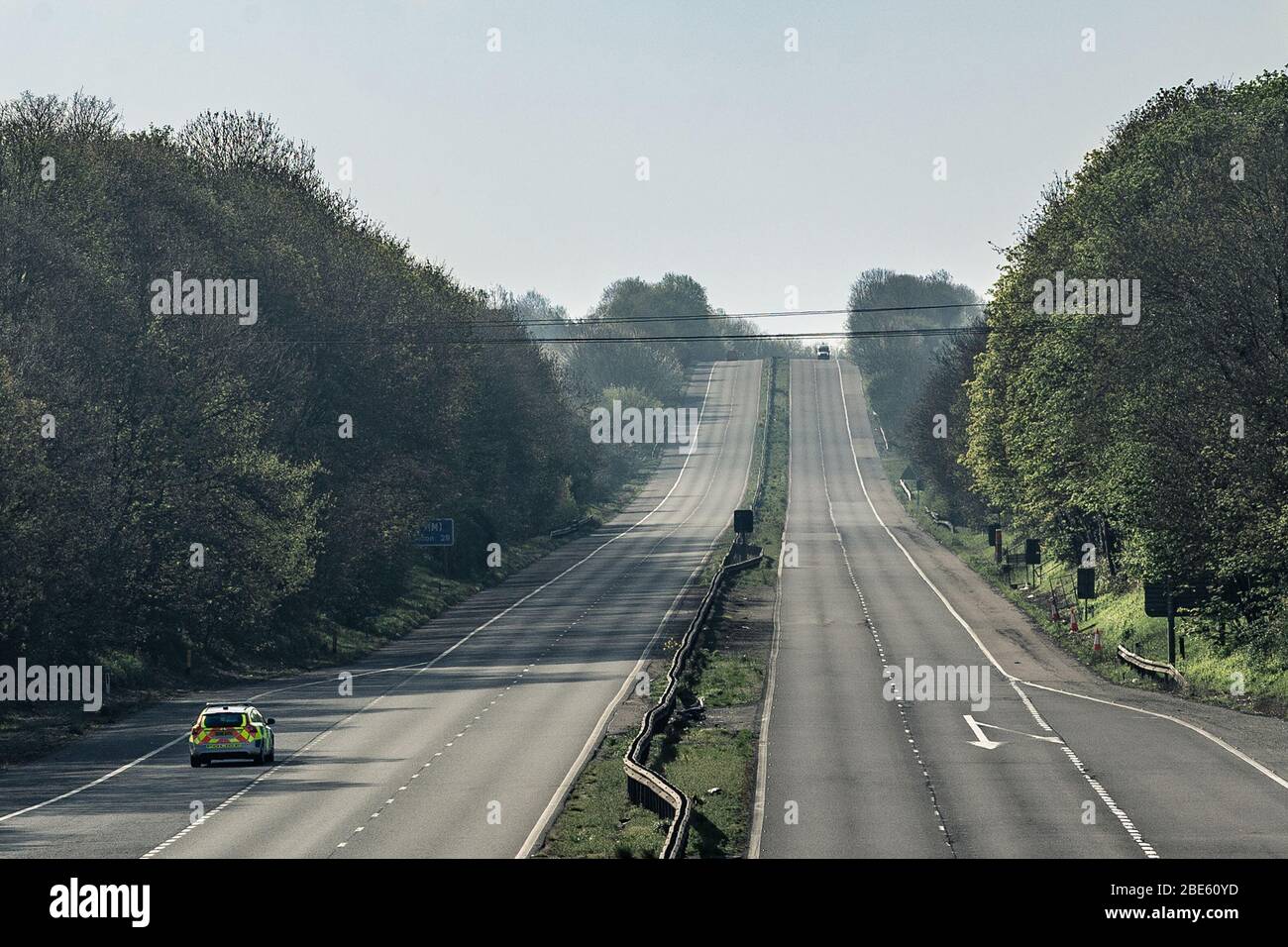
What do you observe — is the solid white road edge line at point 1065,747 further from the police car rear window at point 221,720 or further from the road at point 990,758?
the police car rear window at point 221,720

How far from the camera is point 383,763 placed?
38281 mm

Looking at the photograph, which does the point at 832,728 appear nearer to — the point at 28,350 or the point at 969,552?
the point at 28,350

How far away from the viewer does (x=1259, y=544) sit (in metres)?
46.9

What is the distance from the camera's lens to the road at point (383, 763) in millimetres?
28109

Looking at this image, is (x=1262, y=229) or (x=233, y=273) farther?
(x=233, y=273)

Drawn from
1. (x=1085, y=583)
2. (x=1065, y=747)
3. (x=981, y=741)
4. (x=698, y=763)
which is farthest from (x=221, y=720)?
(x=1085, y=583)

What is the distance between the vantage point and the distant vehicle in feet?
124

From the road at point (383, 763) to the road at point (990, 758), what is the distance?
5.26 meters

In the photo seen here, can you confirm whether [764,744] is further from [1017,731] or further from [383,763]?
[383,763]

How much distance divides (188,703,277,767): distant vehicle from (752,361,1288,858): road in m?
11.6

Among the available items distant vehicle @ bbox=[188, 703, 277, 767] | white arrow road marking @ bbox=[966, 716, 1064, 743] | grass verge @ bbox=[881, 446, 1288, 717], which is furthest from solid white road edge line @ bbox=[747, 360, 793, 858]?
distant vehicle @ bbox=[188, 703, 277, 767]

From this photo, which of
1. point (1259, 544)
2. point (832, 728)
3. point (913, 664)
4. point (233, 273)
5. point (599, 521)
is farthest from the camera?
point (599, 521)
